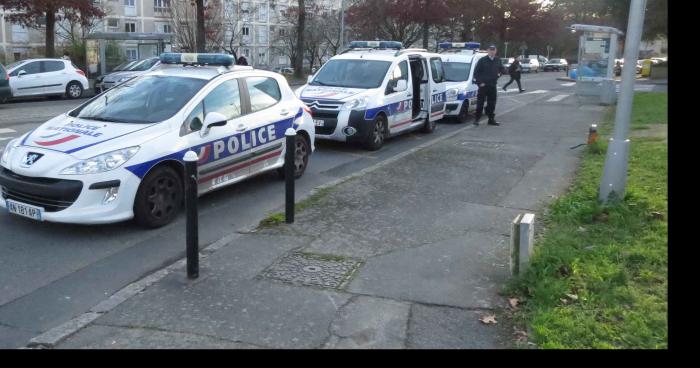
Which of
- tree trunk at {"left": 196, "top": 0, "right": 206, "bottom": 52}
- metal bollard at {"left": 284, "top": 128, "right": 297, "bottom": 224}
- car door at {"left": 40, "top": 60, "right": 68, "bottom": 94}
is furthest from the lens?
tree trunk at {"left": 196, "top": 0, "right": 206, "bottom": 52}

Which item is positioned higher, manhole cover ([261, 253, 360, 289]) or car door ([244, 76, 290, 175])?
car door ([244, 76, 290, 175])

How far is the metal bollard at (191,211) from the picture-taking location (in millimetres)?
5066

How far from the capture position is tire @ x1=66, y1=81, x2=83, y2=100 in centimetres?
2338

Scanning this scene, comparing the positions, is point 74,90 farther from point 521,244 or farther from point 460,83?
point 521,244

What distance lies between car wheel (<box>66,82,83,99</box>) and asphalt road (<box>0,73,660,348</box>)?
16.8 meters

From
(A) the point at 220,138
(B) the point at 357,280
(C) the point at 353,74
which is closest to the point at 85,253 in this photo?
(A) the point at 220,138

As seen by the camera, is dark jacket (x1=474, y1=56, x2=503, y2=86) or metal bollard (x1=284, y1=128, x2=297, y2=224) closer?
metal bollard (x1=284, y1=128, x2=297, y2=224)

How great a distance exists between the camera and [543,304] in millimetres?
4605

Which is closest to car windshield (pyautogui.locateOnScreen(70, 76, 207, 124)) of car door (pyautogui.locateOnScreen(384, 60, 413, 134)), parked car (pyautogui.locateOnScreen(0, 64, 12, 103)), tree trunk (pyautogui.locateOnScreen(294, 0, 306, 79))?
car door (pyautogui.locateOnScreen(384, 60, 413, 134))

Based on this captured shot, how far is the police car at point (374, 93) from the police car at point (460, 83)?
1.85 m

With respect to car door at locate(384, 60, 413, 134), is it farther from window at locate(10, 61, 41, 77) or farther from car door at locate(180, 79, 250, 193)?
window at locate(10, 61, 41, 77)
